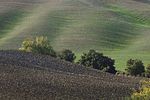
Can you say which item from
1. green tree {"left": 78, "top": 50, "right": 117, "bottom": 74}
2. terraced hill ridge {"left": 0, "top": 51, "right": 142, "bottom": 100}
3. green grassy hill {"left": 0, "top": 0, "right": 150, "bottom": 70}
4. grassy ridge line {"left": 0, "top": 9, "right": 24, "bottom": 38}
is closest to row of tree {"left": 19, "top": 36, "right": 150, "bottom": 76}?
green tree {"left": 78, "top": 50, "right": 117, "bottom": 74}

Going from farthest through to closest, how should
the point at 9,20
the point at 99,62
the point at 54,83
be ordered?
the point at 9,20 → the point at 99,62 → the point at 54,83

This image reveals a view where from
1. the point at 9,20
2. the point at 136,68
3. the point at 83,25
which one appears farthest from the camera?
the point at 9,20

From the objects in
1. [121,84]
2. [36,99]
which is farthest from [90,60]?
[36,99]

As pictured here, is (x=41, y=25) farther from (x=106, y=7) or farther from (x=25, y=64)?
(x=25, y=64)

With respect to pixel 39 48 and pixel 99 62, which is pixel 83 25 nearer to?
pixel 39 48

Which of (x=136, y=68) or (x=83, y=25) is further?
Answer: (x=83, y=25)

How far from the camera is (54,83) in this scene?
5631 cm

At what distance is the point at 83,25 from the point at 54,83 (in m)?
Result: 85.2

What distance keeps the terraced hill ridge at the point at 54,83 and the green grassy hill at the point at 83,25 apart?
34.4 m

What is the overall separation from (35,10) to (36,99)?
103 m

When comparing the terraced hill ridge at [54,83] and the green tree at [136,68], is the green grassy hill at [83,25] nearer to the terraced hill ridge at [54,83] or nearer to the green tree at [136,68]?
the green tree at [136,68]

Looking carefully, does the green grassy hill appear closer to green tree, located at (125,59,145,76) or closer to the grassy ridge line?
the grassy ridge line

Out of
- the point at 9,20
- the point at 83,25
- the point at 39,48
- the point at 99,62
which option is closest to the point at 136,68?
the point at 99,62

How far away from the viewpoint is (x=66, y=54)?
91.8 m
